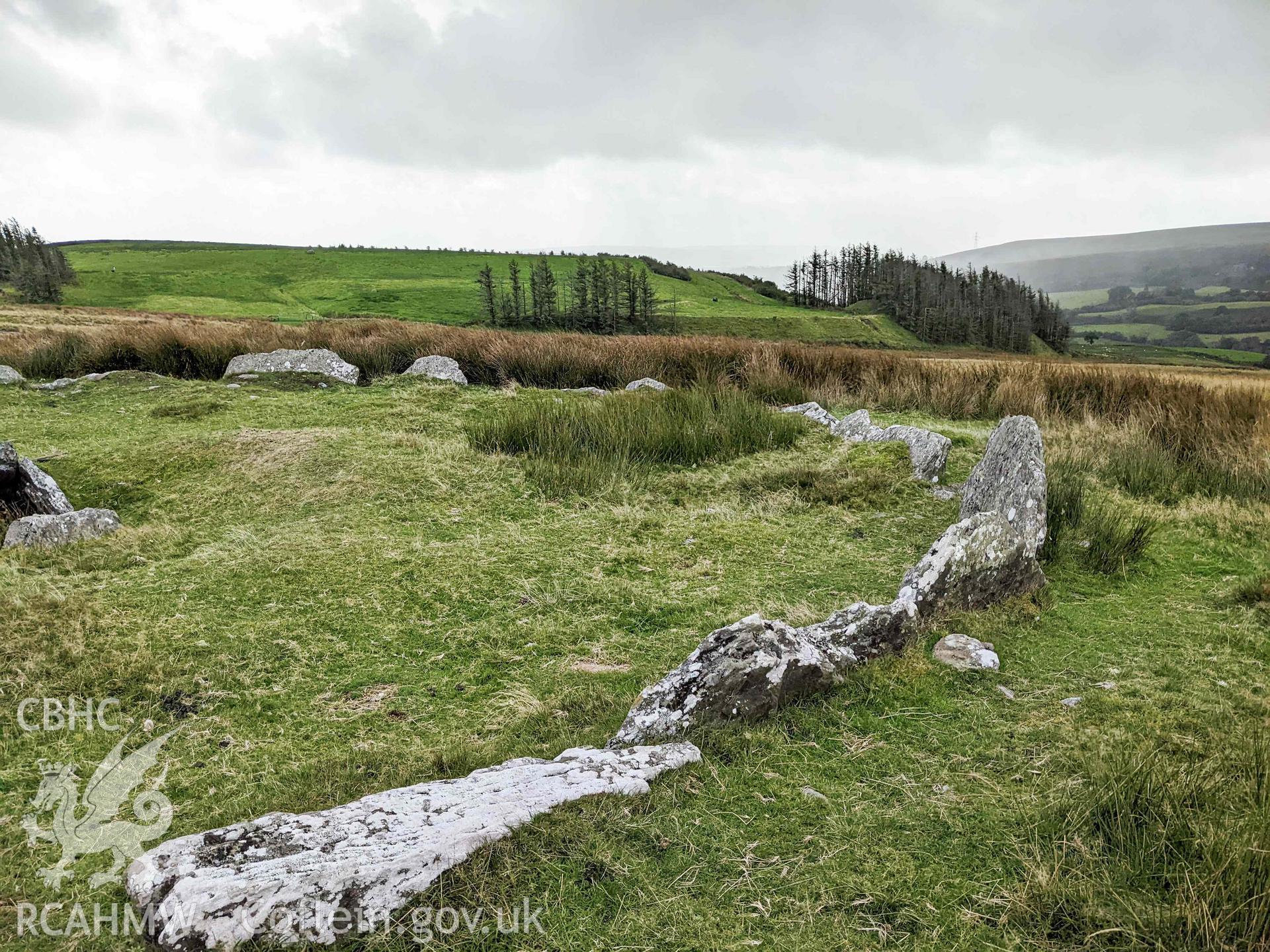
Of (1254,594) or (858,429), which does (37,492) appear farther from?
(1254,594)

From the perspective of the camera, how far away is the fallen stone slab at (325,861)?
209 centimetres

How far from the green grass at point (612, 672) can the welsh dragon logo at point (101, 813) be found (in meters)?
0.07

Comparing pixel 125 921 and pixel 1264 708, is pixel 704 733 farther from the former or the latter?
pixel 1264 708

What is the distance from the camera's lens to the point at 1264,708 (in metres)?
3.49

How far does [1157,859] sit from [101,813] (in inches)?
157

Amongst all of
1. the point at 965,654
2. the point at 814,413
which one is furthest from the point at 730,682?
the point at 814,413

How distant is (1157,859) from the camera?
2.22m

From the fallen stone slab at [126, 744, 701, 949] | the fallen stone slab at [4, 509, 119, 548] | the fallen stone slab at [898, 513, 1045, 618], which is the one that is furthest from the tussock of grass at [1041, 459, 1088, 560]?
the fallen stone slab at [4, 509, 119, 548]

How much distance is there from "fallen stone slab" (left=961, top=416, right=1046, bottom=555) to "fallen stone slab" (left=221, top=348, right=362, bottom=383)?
10.5 metres

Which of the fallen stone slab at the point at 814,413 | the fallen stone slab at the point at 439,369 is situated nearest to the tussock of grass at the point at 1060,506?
the fallen stone slab at the point at 814,413

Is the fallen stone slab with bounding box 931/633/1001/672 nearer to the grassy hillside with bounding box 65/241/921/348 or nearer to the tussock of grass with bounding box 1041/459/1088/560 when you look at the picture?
the tussock of grass with bounding box 1041/459/1088/560

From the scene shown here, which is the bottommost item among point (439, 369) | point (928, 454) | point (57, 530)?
point (57, 530)

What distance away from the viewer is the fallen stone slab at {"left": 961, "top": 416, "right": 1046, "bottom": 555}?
5453mm

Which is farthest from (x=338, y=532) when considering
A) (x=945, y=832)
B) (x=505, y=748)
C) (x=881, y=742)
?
(x=945, y=832)
